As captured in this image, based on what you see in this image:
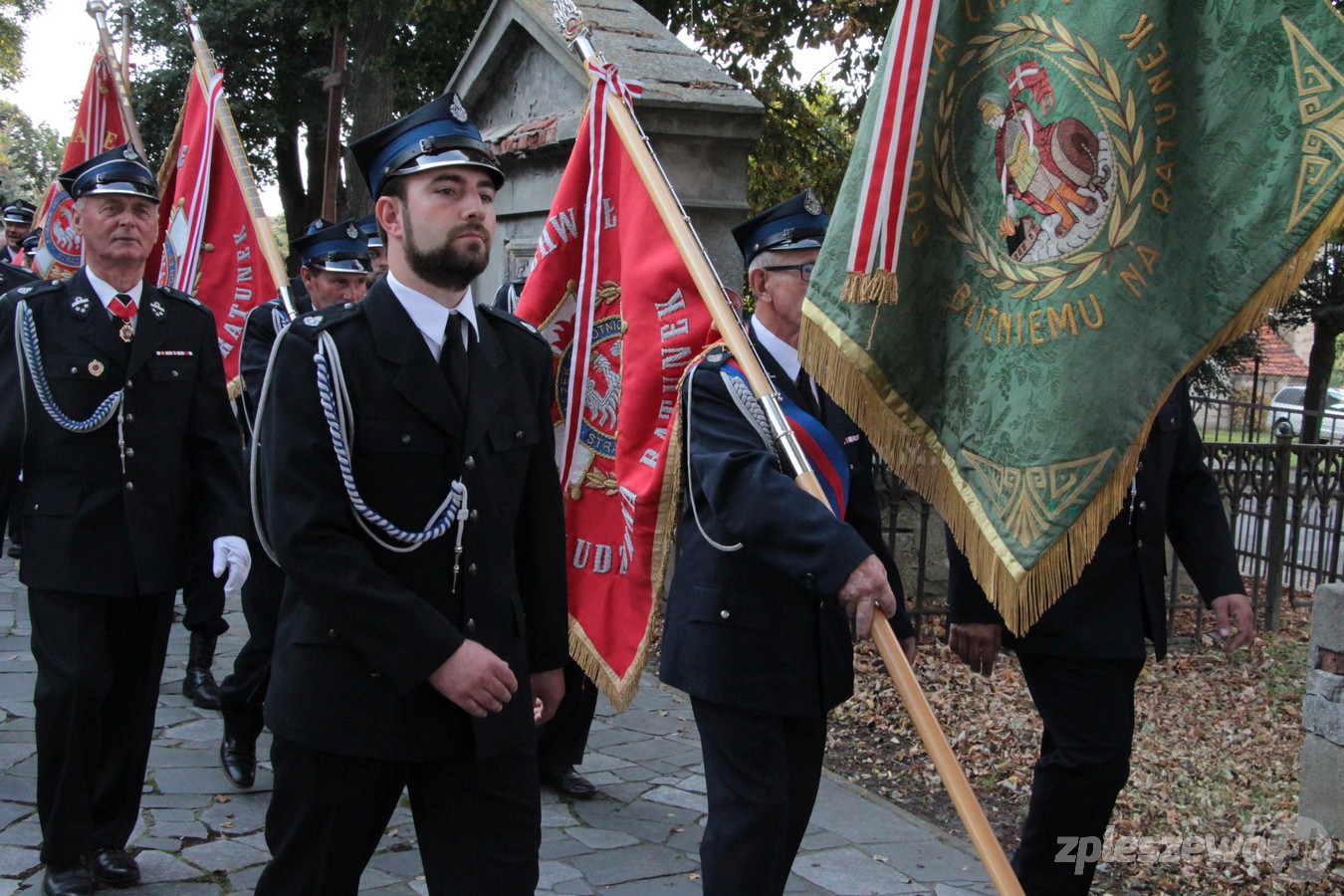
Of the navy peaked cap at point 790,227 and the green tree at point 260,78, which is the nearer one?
the navy peaked cap at point 790,227

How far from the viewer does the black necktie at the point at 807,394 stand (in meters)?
3.65

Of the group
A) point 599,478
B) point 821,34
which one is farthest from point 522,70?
point 599,478

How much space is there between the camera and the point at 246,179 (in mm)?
6047

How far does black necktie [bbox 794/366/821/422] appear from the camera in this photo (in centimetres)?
365

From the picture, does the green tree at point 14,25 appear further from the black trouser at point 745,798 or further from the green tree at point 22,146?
the black trouser at point 745,798

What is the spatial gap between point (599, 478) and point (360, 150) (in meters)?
1.98

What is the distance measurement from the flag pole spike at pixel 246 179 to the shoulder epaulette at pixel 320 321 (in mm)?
2567

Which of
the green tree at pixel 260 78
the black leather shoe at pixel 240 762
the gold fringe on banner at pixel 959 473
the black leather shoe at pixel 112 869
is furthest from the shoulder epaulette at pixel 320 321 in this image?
the green tree at pixel 260 78

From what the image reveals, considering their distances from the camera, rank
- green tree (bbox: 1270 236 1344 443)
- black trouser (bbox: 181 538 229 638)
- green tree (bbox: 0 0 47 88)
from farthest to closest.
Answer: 1. green tree (bbox: 0 0 47 88)
2. green tree (bbox: 1270 236 1344 443)
3. black trouser (bbox: 181 538 229 638)

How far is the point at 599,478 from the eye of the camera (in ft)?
15.9

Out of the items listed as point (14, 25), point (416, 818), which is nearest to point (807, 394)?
point (416, 818)

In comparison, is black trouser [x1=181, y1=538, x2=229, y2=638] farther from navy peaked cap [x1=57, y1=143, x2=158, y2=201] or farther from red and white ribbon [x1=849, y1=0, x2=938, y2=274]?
red and white ribbon [x1=849, y1=0, x2=938, y2=274]

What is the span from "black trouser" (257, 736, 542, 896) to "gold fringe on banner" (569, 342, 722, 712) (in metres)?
1.61

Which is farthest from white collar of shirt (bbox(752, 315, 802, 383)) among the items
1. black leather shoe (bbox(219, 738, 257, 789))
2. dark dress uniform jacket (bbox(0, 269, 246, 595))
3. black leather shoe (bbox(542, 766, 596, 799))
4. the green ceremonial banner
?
black leather shoe (bbox(219, 738, 257, 789))
